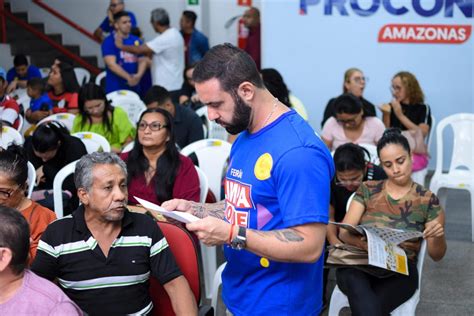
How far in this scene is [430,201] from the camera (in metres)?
3.69

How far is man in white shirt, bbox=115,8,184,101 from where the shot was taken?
830cm

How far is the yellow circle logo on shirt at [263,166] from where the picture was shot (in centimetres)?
216

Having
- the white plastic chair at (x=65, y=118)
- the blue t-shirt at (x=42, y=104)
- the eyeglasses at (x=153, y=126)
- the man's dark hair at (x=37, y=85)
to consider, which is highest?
the man's dark hair at (x=37, y=85)

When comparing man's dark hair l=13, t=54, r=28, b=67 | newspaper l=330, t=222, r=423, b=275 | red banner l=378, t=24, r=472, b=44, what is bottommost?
newspaper l=330, t=222, r=423, b=275

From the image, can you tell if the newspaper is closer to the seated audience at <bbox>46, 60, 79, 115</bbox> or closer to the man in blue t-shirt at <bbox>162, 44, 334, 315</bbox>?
the man in blue t-shirt at <bbox>162, 44, 334, 315</bbox>

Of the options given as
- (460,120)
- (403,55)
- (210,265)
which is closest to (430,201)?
(210,265)

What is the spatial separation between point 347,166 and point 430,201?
63cm

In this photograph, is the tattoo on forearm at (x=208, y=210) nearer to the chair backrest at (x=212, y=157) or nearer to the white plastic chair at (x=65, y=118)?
the chair backrest at (x=212, y=157)

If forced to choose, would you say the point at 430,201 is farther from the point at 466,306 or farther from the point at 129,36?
the point at 129,36

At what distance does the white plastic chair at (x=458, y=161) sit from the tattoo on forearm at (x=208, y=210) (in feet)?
11.7

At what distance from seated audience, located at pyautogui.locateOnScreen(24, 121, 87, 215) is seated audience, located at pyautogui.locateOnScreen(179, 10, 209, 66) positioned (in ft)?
15.4

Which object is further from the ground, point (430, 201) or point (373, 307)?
point (430, 201)

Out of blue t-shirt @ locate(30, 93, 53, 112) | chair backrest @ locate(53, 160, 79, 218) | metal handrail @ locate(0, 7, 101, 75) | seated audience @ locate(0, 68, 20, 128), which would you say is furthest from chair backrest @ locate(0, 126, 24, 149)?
metal handrail @ locate(0, 7, 101, 75)

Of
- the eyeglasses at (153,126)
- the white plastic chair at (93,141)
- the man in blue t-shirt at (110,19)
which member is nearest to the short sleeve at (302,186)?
the eyeglasses at (153,126)
